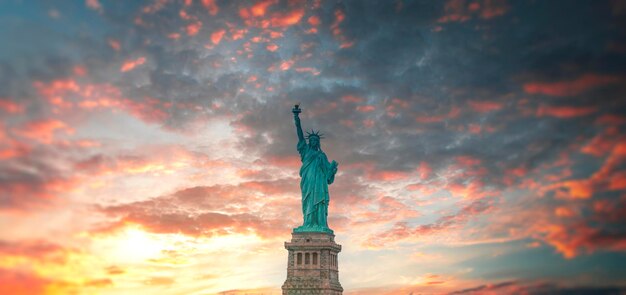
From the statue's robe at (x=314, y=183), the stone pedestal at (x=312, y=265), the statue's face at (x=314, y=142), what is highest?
the statue's face at (x=314, y=142)

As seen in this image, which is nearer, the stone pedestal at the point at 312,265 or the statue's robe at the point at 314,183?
the stone pedestal at the point at 312,265

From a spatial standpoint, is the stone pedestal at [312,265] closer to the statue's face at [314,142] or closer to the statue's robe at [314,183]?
the statue's robe at [314,183]

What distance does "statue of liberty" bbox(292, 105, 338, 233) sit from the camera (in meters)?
74.6

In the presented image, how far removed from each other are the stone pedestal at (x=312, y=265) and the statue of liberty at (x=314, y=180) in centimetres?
110

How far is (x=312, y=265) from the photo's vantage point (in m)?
72.4

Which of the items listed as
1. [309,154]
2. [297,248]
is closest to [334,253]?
[297,248]

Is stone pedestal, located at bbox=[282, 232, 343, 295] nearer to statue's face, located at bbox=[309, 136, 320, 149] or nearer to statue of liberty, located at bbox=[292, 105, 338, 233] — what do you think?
statue of liberty, located at bbox=[292, 105, 338, 233]

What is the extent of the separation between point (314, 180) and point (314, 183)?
0.32 m

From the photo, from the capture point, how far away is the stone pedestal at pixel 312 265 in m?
71.4

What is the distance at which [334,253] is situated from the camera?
2918 inches

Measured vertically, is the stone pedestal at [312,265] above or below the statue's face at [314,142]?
below

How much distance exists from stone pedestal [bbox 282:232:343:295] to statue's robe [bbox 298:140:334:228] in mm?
Result: 1901

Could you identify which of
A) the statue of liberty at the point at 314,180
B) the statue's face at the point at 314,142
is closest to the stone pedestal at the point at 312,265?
the statue of liberty at the point at 314,180

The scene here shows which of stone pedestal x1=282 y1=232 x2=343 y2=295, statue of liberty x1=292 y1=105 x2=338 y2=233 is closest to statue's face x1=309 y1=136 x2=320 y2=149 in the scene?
statue of liberty x1=292 y1=105 x2=338 y2=233
